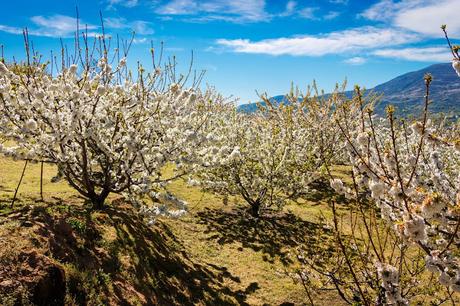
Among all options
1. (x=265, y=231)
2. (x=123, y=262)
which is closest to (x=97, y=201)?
(x=123, y=262)

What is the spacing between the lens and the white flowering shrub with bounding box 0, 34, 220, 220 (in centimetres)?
966

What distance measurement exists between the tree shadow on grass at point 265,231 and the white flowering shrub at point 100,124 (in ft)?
16.3

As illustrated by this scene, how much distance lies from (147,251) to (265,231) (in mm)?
6775

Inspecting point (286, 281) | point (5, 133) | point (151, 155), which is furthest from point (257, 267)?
point (5, 133)

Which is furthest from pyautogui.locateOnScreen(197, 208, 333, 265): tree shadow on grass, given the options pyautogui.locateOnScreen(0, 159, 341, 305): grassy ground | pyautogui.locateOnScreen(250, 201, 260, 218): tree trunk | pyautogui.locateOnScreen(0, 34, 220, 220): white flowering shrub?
pyautogui.locateOnScreen(0, 34, 220, 220): white flowering shrub

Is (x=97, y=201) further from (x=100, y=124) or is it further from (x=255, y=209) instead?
(x=255, y=209)

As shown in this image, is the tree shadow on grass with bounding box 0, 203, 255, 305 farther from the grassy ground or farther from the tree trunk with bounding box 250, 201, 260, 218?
the tree trunk with bounding box 250, 201, 260, 218

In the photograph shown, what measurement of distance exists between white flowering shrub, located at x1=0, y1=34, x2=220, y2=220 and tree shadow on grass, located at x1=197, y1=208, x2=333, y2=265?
495cm

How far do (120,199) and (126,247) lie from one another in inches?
183

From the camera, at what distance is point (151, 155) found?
35.9 feet

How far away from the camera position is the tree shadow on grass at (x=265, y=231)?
47.9 ft

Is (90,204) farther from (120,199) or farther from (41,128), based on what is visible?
(41,128)

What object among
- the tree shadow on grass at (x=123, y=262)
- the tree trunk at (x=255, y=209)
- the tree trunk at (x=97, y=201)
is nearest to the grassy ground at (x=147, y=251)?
the tree shadow on grass at (x=123, y=262)

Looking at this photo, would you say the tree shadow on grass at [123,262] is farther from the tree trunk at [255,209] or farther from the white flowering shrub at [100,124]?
the tree trunk at [255,209]
